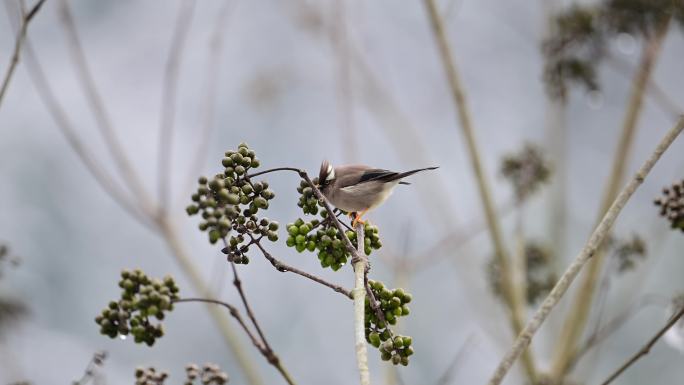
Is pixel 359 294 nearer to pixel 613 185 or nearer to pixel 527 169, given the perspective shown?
pixel 613 185

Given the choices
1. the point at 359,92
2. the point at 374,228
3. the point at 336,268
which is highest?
the point at 359,92

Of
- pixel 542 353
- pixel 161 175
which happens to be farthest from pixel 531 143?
pixel 161 175

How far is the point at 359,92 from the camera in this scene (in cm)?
704

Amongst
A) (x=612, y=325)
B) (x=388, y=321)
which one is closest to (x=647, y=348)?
(x=388, y=321)

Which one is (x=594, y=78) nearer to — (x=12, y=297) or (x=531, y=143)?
(x=531, y=143)

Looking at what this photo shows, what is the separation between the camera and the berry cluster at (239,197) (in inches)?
81.8

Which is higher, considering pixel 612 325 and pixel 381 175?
pixel 381 175

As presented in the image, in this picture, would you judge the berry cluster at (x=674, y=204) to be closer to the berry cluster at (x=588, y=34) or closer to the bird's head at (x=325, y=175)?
the bird's head at (x=325, y=175)

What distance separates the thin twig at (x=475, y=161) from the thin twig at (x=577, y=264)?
8.31 feet

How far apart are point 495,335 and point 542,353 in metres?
1.10

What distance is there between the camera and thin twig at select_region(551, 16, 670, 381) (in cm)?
516

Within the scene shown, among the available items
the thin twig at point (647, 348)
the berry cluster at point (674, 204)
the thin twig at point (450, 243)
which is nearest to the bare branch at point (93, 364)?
the thin twig at point (647, 348)

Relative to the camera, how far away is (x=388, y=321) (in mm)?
2449

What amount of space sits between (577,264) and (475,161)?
9.15 feet
